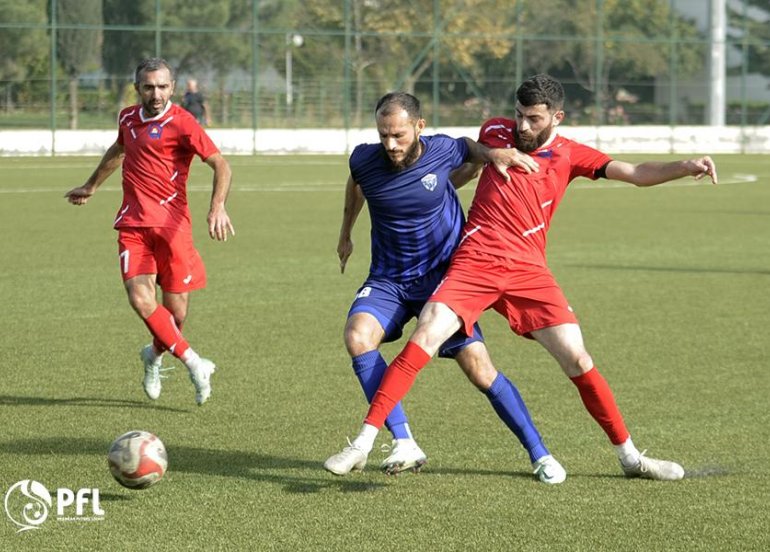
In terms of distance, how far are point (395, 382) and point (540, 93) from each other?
1488 mm

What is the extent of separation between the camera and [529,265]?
256 inches

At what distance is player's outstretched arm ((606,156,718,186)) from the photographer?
6305 millimetres

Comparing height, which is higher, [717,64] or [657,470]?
[717,64]

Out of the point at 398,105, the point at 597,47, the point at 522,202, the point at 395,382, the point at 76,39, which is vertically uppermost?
the point at 597,47

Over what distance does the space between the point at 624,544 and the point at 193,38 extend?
111 ft

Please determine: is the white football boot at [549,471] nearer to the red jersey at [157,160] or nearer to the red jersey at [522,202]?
the red jersey at [522,202]

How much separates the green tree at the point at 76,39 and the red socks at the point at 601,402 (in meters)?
31.1

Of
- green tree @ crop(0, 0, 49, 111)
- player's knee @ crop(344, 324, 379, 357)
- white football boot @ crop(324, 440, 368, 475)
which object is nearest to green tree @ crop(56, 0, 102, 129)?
green tree @ crop(0, 0, 49, 111)

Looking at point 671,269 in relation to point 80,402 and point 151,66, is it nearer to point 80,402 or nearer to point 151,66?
point 151,66

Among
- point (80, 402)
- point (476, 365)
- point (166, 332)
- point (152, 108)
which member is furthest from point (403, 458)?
point (152, 108)

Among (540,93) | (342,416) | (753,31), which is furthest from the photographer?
(753,31)

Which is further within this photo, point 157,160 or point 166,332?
point 157,160

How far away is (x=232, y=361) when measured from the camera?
31.9 ft

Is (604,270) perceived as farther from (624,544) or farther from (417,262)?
(624,544)
